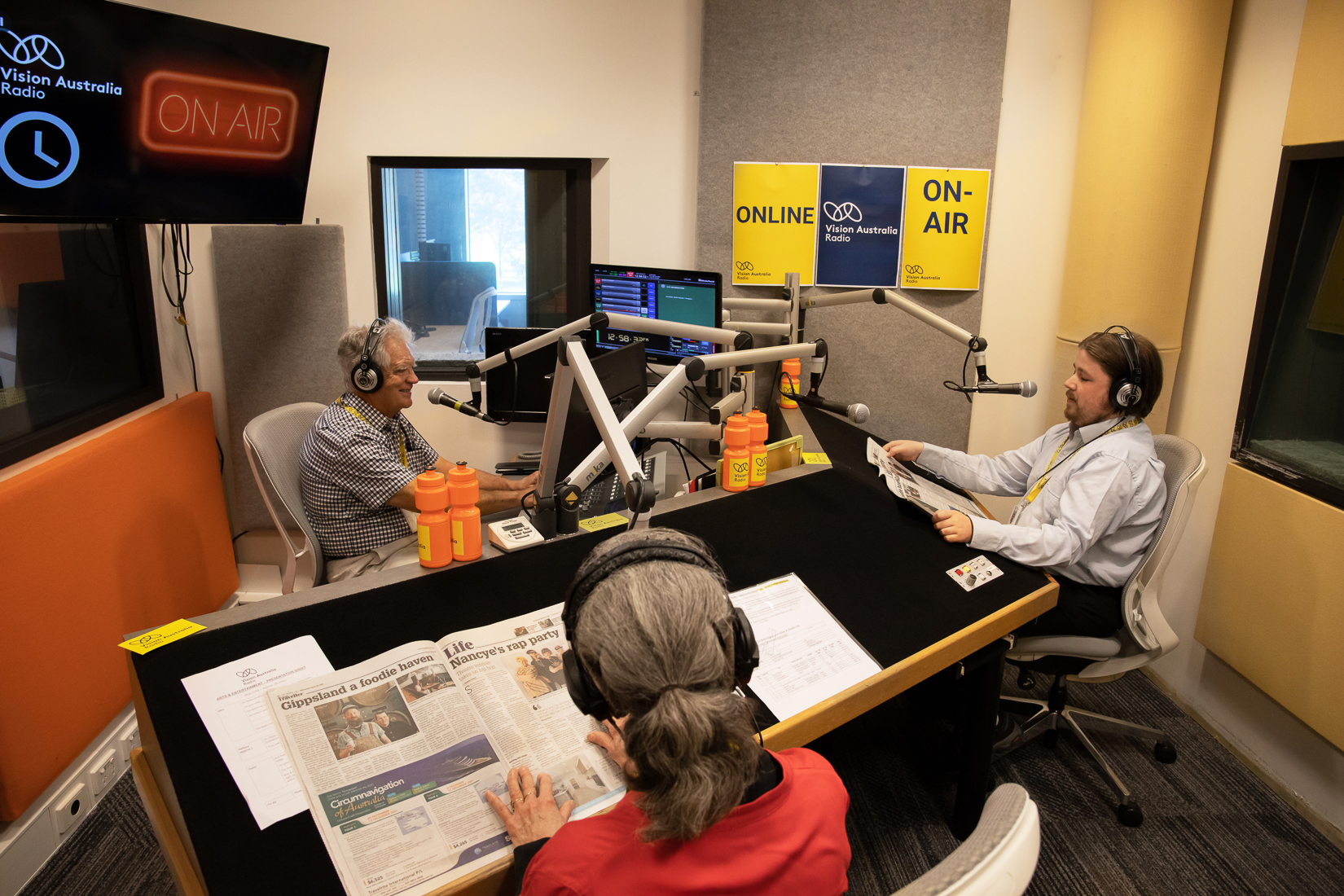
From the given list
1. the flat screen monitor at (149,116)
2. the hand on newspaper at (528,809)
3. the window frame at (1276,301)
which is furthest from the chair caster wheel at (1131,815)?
the flat screen monitor at (149,116)

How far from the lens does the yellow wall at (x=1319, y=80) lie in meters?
2.10

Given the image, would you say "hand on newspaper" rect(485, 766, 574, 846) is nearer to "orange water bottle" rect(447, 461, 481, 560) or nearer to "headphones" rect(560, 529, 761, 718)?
"headphones" rect(560, 529, 761, 718)

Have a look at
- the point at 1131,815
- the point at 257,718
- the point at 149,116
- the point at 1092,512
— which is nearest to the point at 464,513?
the point at 257,718

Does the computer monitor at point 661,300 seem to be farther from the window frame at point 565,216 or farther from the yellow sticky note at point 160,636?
the yellow sticky note at point 160,636

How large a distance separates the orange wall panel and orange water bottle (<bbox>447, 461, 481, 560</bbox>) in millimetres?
1212

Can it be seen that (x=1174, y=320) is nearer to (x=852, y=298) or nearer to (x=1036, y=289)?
(x=1036, y=289)

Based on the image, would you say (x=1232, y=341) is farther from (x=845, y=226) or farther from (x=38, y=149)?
(x=38, y=149)

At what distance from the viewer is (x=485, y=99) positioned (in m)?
3.09

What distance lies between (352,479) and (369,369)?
0.29 meters

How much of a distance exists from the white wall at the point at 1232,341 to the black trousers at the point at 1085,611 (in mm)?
749

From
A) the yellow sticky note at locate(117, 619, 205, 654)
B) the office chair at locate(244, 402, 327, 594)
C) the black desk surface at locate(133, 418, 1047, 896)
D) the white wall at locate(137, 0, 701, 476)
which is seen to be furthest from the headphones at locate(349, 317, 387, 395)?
the white wall at locate(137, 0, 701, 476)

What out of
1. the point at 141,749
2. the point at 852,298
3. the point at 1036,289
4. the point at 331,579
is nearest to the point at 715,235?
the point at 852,298

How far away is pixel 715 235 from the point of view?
3.19 metres

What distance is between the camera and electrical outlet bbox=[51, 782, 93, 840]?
2.07 m
